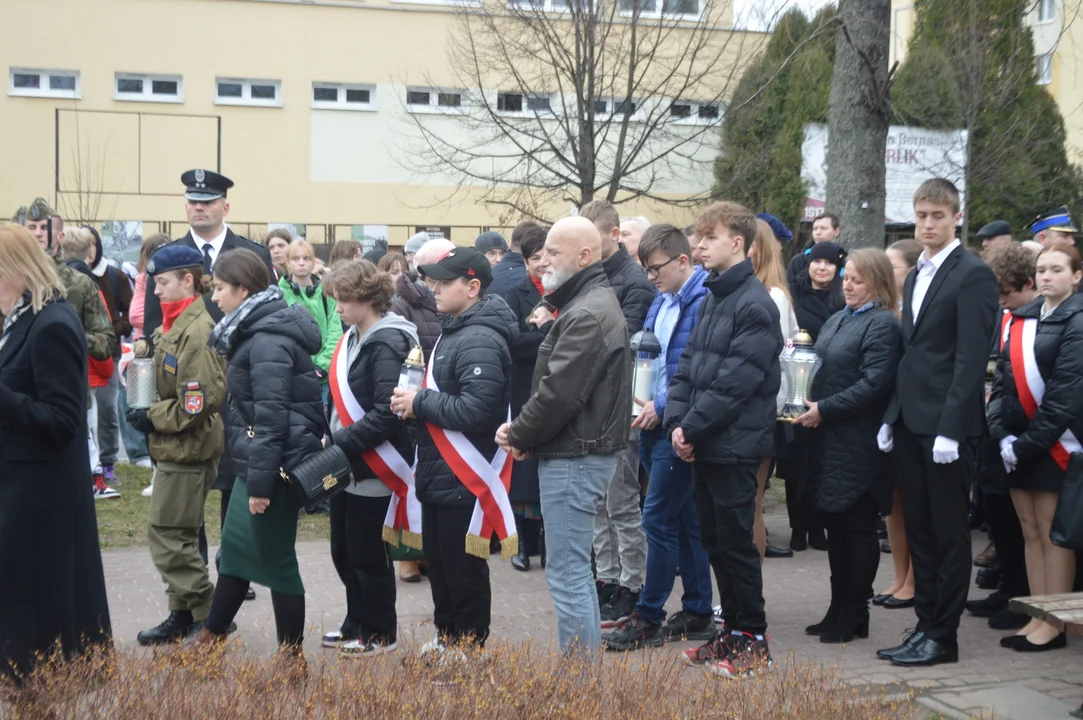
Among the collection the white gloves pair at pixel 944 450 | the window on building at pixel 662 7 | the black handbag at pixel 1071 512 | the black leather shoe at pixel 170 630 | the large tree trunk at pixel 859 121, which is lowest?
the black leather shoe at pixel 170 630

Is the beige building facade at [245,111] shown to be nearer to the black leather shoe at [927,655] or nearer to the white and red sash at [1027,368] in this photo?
the white and red sash at [1027,368]

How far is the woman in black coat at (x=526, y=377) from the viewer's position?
764 cm

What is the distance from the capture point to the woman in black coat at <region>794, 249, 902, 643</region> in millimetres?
6531

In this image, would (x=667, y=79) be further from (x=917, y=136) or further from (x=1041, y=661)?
(x=1041, y=661)

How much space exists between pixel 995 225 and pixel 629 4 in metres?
9.43

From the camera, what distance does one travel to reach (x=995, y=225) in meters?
9.96

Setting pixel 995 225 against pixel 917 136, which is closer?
pixel 995 225

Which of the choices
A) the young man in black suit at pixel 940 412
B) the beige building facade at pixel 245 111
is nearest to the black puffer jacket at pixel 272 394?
the young man in black suit at pixel 940 412

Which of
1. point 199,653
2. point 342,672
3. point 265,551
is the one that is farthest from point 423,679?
point 265,551

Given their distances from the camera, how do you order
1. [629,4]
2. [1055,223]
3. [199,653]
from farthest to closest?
[629,4] < [1055,223] < [199,653]

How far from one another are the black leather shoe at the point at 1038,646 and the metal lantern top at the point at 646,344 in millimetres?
2509

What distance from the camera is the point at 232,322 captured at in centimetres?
585

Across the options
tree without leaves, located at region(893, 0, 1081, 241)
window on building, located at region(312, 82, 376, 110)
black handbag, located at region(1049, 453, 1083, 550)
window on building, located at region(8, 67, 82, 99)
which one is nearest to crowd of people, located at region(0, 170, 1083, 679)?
black handbag, located at region(1049, 453, 1083, 550)

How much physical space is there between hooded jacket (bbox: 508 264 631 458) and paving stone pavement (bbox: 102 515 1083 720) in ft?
3.13
